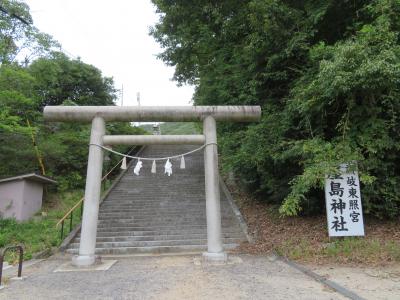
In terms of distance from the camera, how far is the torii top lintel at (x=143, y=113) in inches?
333

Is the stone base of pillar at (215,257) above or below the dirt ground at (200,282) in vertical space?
above

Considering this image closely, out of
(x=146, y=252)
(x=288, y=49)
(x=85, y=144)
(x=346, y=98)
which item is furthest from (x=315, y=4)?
(x=85, y=144)

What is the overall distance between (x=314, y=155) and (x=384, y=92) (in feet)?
7.23

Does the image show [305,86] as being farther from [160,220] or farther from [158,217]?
[158,217]

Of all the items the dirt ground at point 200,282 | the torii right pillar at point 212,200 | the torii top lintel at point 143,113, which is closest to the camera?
the dirt ground at point 200,282

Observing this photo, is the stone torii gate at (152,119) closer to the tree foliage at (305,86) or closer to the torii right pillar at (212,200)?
the torii right pillar at (212,200)

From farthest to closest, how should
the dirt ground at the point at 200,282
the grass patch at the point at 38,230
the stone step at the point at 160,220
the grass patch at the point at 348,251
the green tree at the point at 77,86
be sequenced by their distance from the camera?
the green tree at the point at 77,86, the stone step at the point at 160,220, the grass patch at the point at 38,230, the grass patch at the point at 348,251, the dirt ground at the point at 200,282

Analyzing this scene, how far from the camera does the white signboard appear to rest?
7992 mm

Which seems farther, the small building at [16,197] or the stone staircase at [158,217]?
the small building at [16,197]

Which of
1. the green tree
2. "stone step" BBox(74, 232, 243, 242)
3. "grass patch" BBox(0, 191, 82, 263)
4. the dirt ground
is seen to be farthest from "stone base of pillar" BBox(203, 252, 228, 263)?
the green tree

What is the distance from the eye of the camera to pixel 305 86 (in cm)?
882

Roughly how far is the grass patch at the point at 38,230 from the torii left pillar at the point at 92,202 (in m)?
2.14

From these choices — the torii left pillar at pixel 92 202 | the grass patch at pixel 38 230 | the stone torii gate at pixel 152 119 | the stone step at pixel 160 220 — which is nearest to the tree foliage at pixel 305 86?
the stone torii gate at pixel 152 119

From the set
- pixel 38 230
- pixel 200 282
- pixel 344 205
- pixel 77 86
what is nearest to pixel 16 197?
pixel 38 230
